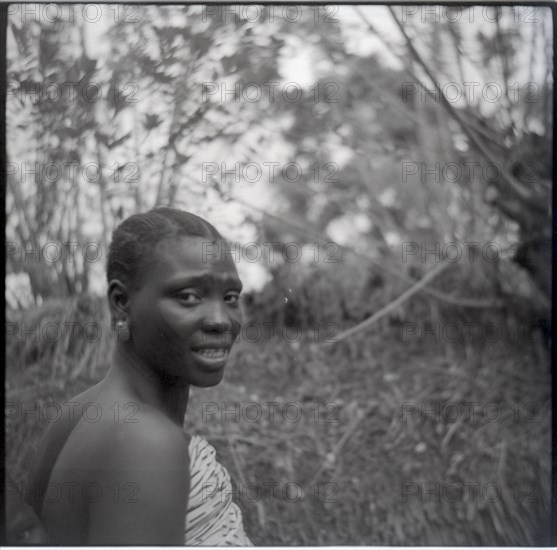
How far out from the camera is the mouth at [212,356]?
2.51 m

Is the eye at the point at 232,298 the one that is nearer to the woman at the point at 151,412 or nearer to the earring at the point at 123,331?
the woman at the point at 151,412

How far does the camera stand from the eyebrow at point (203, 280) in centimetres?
246

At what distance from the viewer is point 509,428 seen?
2646 millimetres

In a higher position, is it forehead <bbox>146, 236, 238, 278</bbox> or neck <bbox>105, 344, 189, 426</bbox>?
forehead <bbox>146, 236, 238, 278</bbox>

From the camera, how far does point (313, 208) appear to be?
262cm

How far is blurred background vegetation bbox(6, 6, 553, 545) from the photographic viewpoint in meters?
2.60

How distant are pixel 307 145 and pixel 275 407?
3.23 feet

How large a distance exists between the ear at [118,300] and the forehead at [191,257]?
126 mm

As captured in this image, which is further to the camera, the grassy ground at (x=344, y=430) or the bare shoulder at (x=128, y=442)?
the grassy ground at (x=344, y=430)

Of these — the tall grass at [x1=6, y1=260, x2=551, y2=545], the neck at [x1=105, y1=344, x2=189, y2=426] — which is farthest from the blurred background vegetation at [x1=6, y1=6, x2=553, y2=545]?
the neck at [x1=105, y1=344, x2=189, y2=426]

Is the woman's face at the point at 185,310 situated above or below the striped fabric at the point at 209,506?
above

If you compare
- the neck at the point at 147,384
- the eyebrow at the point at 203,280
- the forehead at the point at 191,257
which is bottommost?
the neck at the point at 147,384

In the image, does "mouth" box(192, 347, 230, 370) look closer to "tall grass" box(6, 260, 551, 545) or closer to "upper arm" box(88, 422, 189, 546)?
"tall grass" box(6, 260, 551, 545)

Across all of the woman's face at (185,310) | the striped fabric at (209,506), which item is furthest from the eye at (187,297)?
the striped fabric at (209,506)
